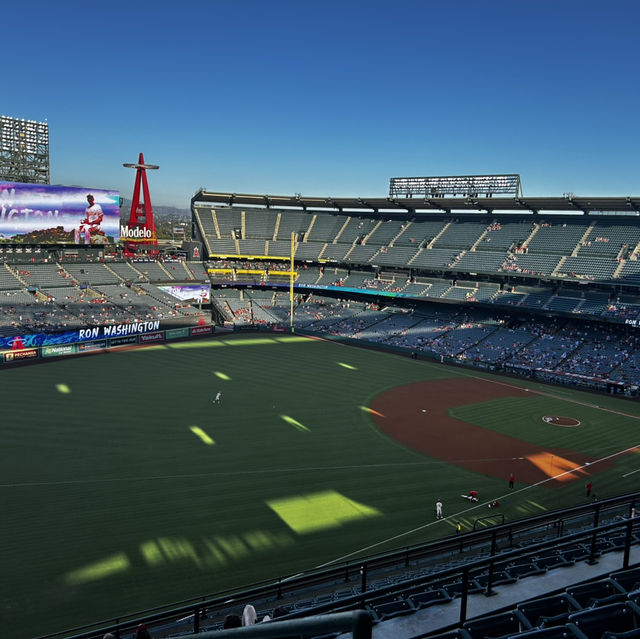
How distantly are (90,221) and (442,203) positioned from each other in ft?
175

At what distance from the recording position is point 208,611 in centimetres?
1583

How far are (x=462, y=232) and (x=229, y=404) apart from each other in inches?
2201

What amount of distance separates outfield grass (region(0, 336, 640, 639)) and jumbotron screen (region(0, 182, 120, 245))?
2697 cm

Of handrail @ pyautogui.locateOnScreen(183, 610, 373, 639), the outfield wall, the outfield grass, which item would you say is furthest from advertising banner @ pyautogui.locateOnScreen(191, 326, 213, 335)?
handrail @ pyautogui.locateOnScreen(183, 610, 373, 639)

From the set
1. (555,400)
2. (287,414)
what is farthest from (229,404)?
(555,400)

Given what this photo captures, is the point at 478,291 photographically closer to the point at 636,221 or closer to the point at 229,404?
the point at 636,221

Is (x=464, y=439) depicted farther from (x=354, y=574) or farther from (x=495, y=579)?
(x=495, y=579)

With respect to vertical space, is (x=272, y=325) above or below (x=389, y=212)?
below

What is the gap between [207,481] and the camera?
2689 centimetres

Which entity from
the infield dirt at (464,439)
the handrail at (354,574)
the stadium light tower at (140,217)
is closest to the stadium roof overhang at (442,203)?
the stadium light tower at (140,217)

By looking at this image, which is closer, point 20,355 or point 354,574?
point 354,574

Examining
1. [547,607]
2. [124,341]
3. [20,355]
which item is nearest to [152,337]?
[124,341]

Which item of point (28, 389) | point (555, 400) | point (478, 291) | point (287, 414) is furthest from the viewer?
point (478, 291)

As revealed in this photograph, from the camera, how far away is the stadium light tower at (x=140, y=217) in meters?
80.8
